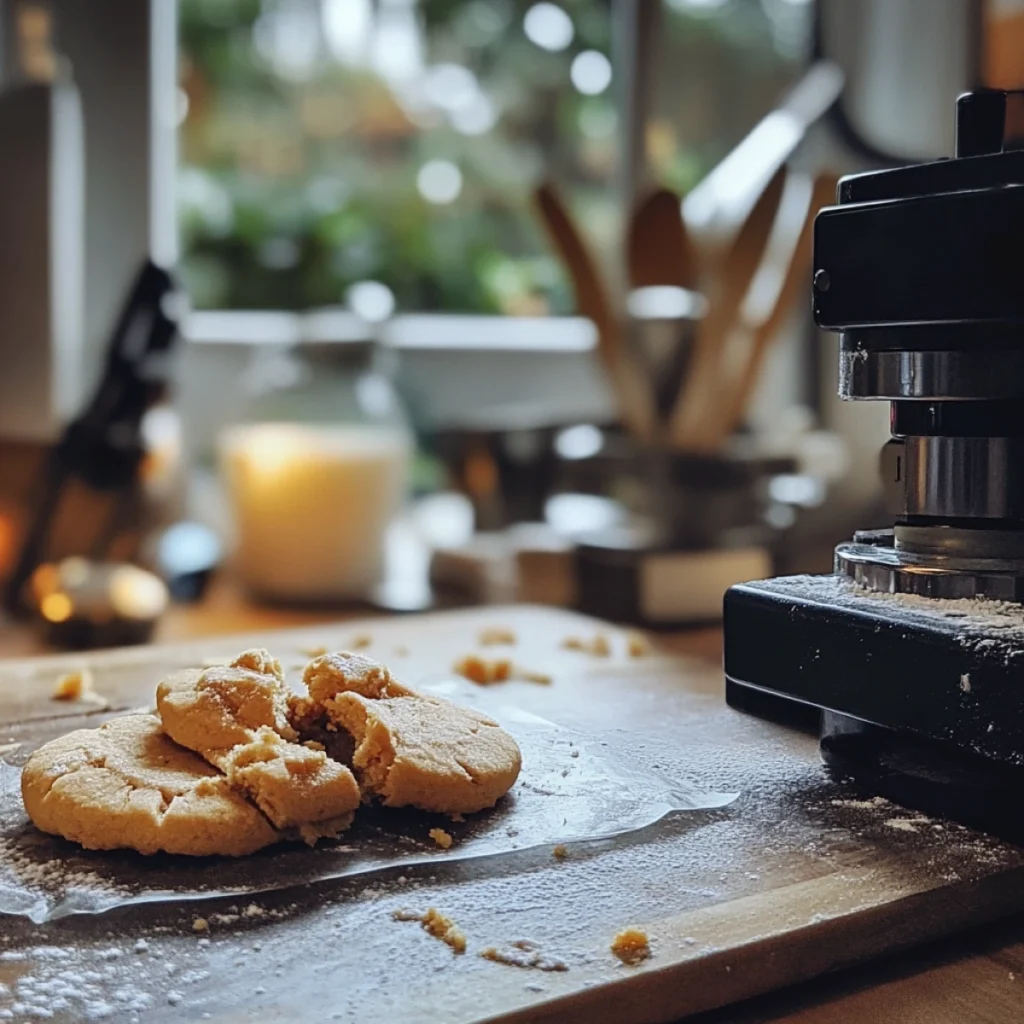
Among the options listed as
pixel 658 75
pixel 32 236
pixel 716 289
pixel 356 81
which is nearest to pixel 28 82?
pixel 32 236

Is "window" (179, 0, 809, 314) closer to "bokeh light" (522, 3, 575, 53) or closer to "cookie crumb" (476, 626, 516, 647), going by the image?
"bokeh light" (522, 3, 575, 53)

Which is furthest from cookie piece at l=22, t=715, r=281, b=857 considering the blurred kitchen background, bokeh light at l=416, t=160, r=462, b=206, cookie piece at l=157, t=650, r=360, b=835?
bokeh light at l=416, t=160, r=462, b=206

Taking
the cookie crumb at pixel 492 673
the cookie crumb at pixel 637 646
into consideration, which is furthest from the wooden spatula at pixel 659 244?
the cookie crumb at pixel 492 673

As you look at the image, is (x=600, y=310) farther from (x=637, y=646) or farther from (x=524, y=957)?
(x=524, y=957)

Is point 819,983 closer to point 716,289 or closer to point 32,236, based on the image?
point 716,289

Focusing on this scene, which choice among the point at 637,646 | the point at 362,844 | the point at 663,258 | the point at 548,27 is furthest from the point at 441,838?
the point at 548,27

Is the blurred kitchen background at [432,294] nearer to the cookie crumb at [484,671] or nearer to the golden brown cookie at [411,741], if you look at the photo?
the cookie crumb at [484,671]
